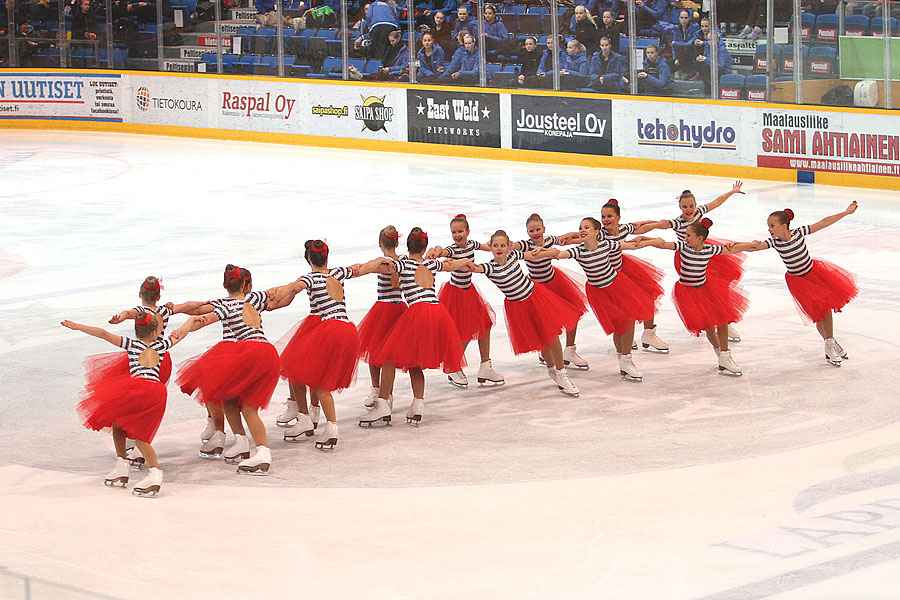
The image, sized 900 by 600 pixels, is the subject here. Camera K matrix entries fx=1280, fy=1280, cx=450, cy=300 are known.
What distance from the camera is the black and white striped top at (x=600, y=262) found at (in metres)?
9.34

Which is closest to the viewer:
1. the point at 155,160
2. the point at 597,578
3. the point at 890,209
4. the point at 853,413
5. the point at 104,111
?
the point at 597,578

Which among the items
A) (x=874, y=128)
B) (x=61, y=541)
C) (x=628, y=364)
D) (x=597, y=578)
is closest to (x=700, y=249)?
(x=628, y=364)

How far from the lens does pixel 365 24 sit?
925 inches

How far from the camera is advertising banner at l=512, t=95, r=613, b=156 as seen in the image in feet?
66.8

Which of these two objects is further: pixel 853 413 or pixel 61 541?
pixel 853 413

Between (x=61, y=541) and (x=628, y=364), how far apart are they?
14.4ft

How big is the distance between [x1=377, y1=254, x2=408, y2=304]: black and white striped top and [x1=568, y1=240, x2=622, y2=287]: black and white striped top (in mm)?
1534

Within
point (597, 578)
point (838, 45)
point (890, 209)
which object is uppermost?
point (838, 45)

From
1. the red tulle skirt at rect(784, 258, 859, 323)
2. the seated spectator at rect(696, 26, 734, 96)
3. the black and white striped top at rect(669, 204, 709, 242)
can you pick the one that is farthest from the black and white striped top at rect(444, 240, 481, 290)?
the seated spectator at rect(696, 26, 734, 96)

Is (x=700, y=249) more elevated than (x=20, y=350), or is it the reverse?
(x=700, y=249)

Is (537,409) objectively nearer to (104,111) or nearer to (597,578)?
(597,578)

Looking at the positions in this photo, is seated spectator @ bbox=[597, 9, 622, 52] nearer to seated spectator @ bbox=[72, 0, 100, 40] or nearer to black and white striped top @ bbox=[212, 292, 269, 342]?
seated spectator @ bbox=[72, 0, 100, 40]

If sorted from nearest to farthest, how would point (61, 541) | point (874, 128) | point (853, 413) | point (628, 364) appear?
point (61, 541)
point (853, 413)
point (628, 364)
point (874, 128)

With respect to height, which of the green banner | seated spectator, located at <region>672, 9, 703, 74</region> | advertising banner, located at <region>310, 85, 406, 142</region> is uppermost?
seated spectator, located at <region>672, 9, 703, 74</region>
